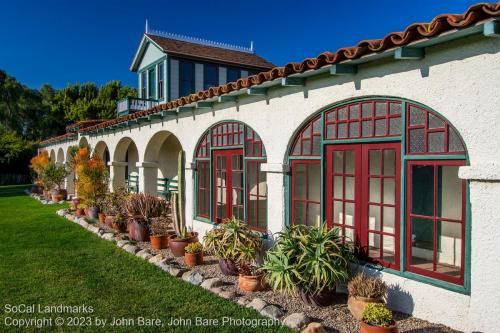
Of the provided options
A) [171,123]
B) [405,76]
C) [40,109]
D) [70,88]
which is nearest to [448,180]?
[405,76]

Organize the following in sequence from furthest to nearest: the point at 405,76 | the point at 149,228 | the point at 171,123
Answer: the point at 171,123, the point at 149,228, the point at 405,76

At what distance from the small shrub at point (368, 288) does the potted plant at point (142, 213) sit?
6114 mm

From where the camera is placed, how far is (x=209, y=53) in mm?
19438

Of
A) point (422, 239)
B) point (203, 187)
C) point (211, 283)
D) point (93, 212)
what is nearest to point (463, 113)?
point (422, 239)

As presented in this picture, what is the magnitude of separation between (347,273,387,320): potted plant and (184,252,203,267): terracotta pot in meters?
3.44

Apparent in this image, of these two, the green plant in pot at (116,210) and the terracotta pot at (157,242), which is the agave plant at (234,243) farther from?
the green plant in pot at (116,210)

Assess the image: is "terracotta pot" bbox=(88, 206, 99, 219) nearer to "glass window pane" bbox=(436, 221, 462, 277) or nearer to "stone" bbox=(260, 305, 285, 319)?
"stone" bbox=(260, 305, 285, 319)

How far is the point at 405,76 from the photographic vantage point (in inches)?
185

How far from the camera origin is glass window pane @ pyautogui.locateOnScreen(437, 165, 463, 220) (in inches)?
269

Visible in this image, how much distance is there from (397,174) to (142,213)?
23.3 feet

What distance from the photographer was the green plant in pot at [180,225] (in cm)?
823

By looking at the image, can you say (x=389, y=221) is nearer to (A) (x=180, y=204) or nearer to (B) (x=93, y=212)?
(A) (x=180, y=204)

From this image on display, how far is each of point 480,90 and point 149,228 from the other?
25.9 ft

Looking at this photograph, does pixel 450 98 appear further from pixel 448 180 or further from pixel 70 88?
pixel 70 88
